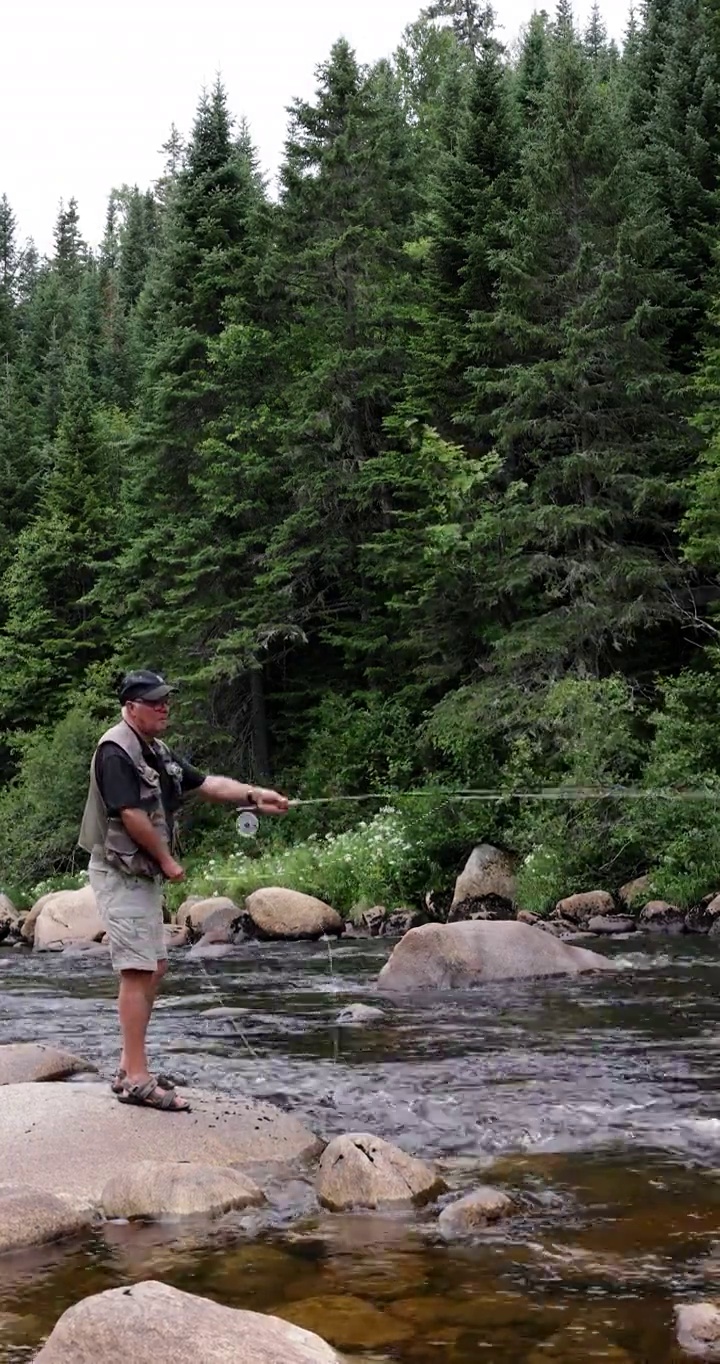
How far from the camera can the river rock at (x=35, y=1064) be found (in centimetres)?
766

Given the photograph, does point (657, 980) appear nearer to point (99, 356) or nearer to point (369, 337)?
point (369, 337)

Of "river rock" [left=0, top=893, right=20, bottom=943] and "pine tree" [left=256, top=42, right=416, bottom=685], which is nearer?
"river rock" [left=0, top=893, right=20, bottom=943]

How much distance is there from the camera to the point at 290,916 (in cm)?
1805

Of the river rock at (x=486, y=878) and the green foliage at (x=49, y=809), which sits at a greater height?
the green foliage at (x=49, y=809)

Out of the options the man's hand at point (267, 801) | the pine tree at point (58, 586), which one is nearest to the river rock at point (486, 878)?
the man's hand at point (267, 801)

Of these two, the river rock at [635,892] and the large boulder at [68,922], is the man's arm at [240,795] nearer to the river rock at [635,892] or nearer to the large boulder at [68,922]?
the river rock at [635,892]

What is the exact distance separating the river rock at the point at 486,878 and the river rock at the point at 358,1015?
8.28m

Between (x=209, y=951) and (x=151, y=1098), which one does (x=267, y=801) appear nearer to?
(x=151, y=1098)

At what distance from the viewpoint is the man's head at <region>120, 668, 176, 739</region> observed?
636 centimetres

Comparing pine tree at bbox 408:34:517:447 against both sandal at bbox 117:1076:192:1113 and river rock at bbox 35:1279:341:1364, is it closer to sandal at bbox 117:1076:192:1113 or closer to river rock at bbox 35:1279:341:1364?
sandal at bbox 117:1076:192:1113

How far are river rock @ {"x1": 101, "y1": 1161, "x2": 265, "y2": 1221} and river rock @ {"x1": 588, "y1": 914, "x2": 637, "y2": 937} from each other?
10645 millimetres

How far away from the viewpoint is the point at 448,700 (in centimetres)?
2186

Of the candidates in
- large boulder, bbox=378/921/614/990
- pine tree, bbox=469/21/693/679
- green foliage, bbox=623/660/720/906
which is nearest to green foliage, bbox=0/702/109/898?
pine tree, bbox=469/21/693/679

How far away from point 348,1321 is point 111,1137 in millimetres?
2169
